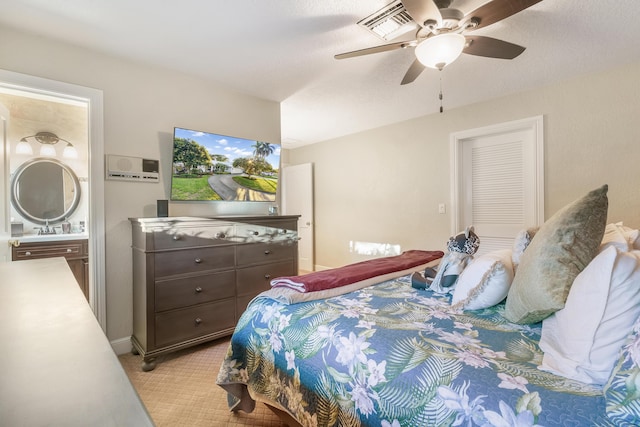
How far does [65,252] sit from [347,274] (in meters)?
3.13

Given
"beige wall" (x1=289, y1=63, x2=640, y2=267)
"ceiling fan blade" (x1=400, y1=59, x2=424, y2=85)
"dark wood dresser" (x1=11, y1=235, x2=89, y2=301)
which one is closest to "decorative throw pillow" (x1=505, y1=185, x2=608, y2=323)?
"ceiling fan blade" (x1=400, y1=59, x2=424, y2=85)

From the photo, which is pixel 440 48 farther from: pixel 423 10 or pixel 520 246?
pixel 520 246

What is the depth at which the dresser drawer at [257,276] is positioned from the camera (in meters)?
2.70

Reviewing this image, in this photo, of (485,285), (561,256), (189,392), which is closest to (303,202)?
(189,392)

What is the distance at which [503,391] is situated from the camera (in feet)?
2.56

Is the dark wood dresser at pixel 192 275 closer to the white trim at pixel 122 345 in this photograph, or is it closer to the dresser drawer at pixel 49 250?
the white trim at pixel 122 345

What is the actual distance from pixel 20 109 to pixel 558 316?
4993 millimetres

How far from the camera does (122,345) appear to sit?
2.48 metres

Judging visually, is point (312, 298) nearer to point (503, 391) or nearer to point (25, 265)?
point (503, 391)

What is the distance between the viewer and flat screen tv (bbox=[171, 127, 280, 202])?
2.67 metres

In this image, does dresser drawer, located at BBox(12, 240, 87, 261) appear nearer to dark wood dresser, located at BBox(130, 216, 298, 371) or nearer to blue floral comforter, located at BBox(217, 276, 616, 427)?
dark wood dresser, located at BBox(130, 216, 298, 371)

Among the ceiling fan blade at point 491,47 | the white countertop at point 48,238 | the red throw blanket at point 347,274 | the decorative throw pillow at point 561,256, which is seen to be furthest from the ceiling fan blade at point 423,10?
the white countertop at point 48,238

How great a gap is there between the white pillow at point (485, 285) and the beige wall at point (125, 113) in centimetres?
238

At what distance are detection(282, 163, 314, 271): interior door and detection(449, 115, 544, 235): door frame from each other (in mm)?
2517
